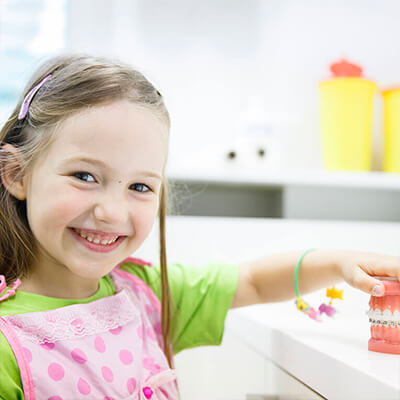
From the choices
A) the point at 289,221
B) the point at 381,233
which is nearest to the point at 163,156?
the point at 289,221

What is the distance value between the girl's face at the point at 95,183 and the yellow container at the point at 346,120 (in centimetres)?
76

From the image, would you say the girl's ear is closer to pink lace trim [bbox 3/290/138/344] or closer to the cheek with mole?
pink lace trim [bbox 3/290/138/344]

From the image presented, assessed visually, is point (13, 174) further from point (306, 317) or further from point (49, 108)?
point (306, 317)

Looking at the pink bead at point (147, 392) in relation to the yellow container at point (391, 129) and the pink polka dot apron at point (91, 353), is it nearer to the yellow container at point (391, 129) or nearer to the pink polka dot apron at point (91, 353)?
the pink polka dot apron at point (91, 353)

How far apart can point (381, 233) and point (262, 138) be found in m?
0.35

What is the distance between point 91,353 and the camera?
27.5 inches

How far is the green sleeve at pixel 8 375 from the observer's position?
2.05 feet

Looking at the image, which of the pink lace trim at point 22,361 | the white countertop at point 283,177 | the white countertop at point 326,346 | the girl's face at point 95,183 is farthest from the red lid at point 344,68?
the pink lace trim at point 22,361

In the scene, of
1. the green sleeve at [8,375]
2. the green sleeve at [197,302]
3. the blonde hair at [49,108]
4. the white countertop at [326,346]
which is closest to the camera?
the white countertop at [326,346]

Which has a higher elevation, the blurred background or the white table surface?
the blurred background

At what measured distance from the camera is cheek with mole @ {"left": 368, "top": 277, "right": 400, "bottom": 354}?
60 cm

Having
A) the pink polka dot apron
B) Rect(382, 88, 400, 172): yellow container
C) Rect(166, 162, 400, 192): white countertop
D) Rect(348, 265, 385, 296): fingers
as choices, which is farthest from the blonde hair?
Rect(382, 88, 400, 172): yellow container

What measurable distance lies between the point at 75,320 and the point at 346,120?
0.92 metres

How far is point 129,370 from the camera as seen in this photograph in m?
0.72
